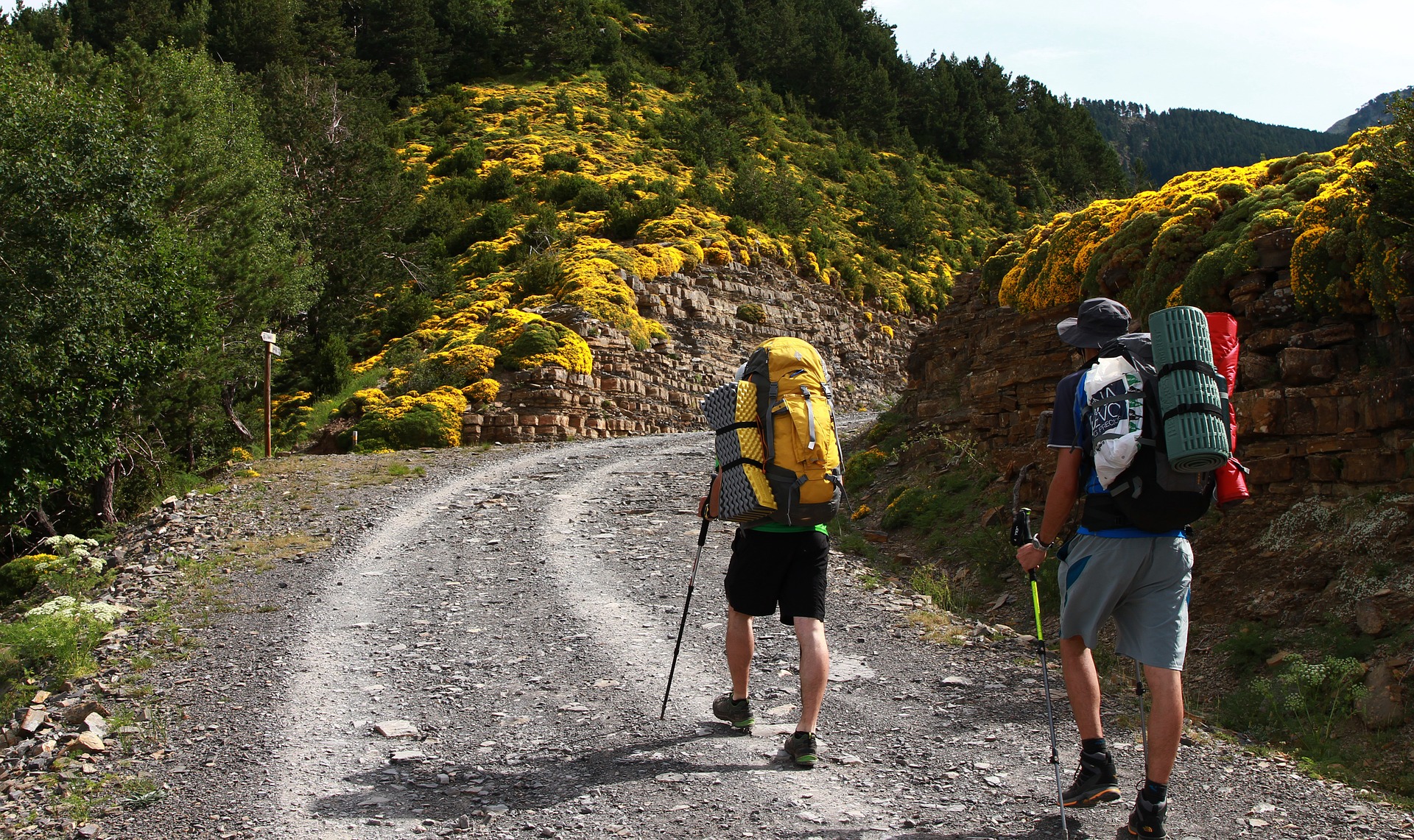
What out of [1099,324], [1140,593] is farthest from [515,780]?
[1099,324]

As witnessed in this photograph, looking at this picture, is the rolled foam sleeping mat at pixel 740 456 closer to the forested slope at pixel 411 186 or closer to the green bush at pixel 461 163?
the forested slope at pixel 411 186

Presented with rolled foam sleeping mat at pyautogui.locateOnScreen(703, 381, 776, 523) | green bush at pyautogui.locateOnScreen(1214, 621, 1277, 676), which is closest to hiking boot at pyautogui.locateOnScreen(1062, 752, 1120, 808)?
rolled foam sleeping mat at pyautogui.locateOnScreen(703, 381, 776, 523)

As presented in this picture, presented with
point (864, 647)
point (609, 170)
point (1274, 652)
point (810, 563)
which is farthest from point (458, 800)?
point (609, 170)

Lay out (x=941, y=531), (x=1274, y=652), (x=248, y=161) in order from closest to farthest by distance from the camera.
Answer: (x=1274, y=652)
(x=941, y=531)
(x=248, y=161)

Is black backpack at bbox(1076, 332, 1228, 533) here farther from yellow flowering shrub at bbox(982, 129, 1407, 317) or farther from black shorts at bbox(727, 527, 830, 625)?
yellow flowering shrub at bbox(982, 129, 1407, 317)

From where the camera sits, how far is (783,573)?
15.0ft

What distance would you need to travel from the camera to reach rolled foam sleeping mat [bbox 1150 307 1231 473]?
3.44 m

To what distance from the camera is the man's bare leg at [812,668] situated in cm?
440

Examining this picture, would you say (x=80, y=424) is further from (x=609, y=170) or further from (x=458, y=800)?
(x=609, y=170)

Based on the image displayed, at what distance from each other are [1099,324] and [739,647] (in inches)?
88.9

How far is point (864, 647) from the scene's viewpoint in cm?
678

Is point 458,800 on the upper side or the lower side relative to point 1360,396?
lower

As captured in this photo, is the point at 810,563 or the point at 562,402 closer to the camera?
the point at 810,563

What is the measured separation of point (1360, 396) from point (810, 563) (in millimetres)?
4310
